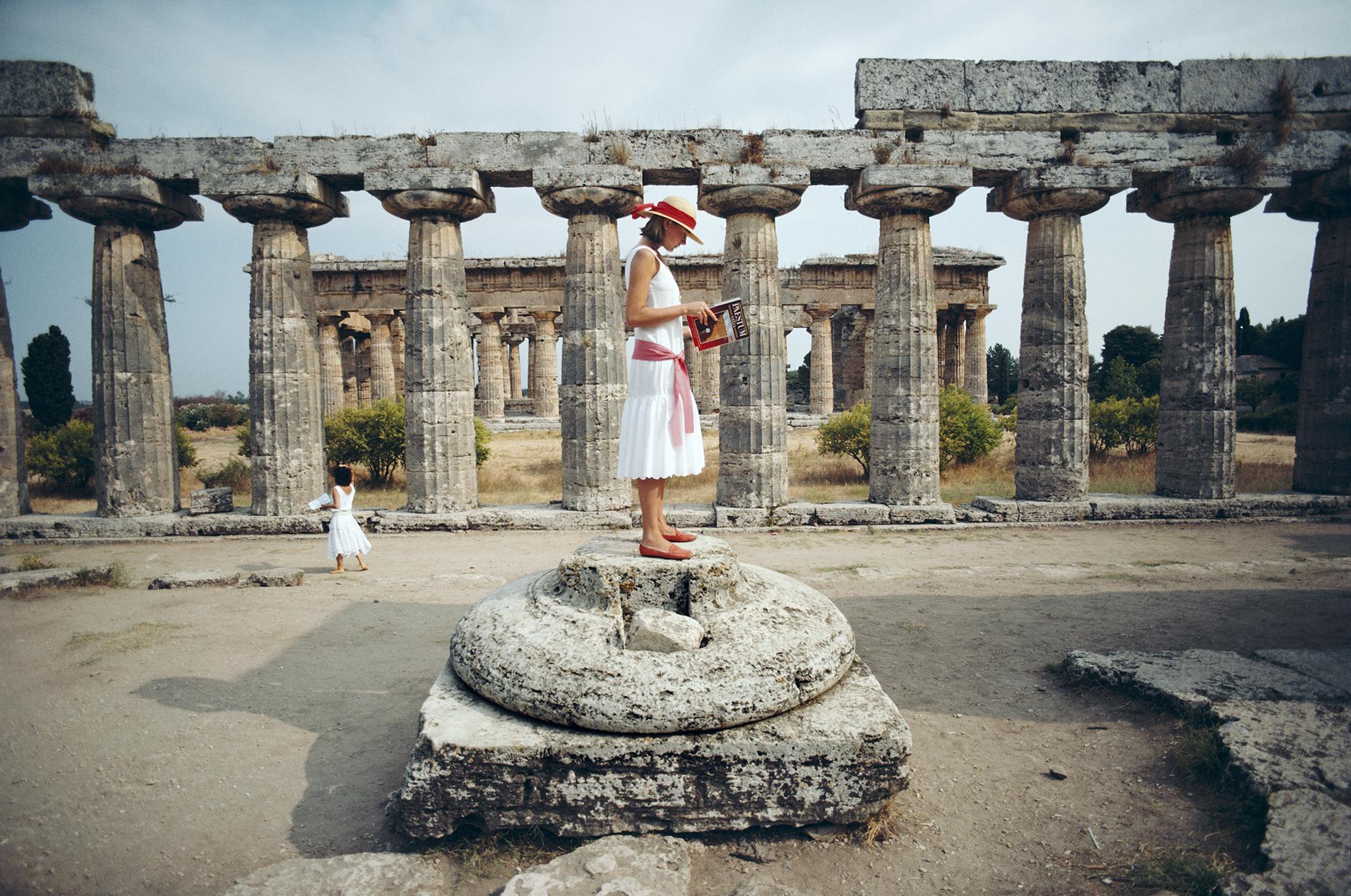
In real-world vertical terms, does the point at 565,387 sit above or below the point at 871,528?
above

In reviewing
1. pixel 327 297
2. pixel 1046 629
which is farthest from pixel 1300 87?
pixel 327 297

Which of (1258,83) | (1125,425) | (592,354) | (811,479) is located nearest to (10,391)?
(592,354)

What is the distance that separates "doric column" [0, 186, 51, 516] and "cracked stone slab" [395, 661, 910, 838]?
1181 cm

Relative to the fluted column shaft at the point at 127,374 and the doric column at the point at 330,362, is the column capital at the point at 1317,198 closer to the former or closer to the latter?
the fluted column shaft at the point at 127,374

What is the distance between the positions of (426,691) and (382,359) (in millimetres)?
21705

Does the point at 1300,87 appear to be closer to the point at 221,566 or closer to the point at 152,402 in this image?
the point at 221,566

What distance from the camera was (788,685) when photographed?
320 cm

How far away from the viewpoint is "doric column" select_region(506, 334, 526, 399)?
3647cm

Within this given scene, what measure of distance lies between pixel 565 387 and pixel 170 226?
674 centimetres

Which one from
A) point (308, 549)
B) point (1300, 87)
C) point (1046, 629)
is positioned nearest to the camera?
point (1046, 629)

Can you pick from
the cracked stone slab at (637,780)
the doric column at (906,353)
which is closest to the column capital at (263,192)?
the doric column at (906,353)

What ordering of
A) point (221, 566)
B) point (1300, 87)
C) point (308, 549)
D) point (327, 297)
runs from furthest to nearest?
point (327, 297)
point (1300, 87)
point (308, 549)
point (221, 566)

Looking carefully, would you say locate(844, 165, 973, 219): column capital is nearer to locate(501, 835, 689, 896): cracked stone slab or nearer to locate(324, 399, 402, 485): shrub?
locate(501, 835, 689, 896): cracked stone slab

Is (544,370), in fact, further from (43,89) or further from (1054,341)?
(1054,341)
